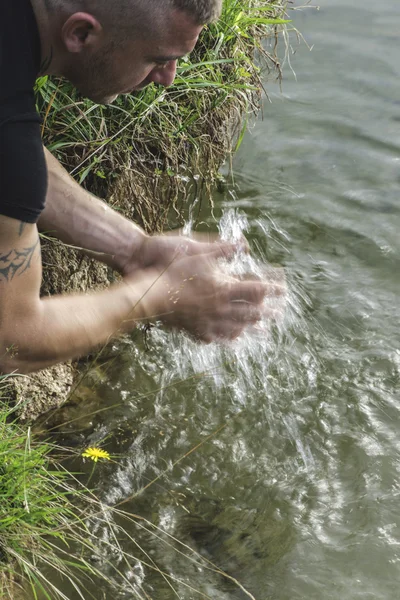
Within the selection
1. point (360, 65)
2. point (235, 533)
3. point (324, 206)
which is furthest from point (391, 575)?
point (360, 65)

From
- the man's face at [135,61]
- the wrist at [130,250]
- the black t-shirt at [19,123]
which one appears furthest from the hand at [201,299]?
the man's face at [135,61]

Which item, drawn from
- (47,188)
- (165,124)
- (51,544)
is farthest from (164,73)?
(51,544)

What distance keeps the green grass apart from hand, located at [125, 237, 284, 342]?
921 millimetres

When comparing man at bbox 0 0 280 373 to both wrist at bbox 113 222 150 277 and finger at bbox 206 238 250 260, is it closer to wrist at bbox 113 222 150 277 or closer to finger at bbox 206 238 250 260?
finger at bbox 206 238 250 260

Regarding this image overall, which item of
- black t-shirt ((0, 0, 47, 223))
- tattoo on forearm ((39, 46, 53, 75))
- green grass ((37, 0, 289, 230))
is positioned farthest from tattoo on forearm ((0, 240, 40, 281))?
green grass ((37, 0, 289, 230))

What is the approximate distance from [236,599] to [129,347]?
1508mm

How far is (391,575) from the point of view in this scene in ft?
10.0

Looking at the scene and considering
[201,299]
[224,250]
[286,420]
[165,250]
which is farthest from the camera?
[286,420]

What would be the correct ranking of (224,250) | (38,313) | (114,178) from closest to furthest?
1. (38,313)
2. (224,250)
3. (114,178)

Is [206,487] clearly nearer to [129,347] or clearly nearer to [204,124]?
[129,347]

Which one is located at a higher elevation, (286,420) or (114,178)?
(114,178)

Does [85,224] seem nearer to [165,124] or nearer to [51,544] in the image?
[165,124]

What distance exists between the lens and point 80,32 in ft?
8.73

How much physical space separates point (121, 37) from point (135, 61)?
0.13 metres
